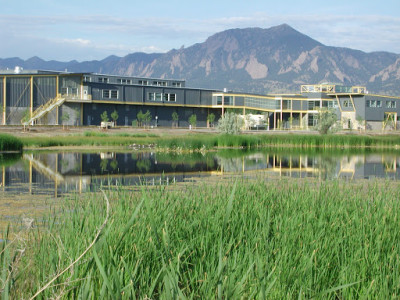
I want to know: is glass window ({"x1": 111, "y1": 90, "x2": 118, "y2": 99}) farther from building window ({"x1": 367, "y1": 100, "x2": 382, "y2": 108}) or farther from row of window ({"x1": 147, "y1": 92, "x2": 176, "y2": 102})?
building window ({"x1": 367, "y1": 100, "x2": 382, "y2": 108})

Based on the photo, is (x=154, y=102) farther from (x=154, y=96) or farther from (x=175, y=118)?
(x=175, y=118)

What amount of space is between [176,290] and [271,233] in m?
3.07

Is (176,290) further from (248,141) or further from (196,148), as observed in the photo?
(248,141)

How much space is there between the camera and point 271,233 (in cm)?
675

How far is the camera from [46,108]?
2162 inches

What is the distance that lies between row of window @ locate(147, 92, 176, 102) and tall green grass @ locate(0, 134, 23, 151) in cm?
3438

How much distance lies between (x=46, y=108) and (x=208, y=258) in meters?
52.2

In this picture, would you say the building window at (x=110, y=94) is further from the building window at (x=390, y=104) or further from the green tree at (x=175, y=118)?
the building window at (x=390, y=104)

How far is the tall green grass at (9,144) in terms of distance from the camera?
30475 mm

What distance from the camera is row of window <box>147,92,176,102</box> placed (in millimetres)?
65375

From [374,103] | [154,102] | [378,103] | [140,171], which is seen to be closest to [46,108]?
[154,102]

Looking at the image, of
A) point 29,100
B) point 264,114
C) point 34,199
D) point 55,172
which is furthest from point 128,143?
point 264,114

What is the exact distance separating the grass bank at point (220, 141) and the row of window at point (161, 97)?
68.3ft

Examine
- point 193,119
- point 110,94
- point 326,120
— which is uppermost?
point 110,94
